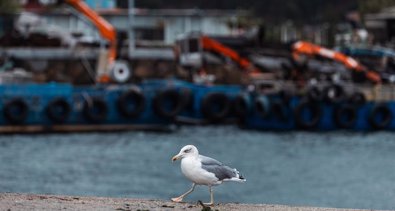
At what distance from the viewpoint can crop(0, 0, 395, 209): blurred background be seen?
43.7 metres

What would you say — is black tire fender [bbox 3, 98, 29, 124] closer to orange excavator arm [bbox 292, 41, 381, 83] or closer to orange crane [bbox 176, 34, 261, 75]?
orange crane [bbox 176, 34, 261, 75]

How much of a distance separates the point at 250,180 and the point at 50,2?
33643 mm

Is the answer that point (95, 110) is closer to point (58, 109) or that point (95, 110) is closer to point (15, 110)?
point (58, 109)

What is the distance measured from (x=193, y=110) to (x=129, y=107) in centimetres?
376

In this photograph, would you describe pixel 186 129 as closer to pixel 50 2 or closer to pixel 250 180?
pixel 50 2

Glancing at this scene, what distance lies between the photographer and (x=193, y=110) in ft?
220

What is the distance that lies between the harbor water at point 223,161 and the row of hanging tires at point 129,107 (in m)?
0.85

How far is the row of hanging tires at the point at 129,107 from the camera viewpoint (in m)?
61.3

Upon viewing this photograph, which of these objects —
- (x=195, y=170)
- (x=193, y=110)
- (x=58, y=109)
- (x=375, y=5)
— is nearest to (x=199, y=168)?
(x=195, y=170)

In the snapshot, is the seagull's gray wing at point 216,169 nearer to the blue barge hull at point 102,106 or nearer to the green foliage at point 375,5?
the blue barge hull at point 102,106

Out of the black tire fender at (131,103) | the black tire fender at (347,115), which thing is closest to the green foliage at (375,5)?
the black tire fender at (347,115)

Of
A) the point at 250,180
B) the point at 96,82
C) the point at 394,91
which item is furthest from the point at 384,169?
the point at 96,82

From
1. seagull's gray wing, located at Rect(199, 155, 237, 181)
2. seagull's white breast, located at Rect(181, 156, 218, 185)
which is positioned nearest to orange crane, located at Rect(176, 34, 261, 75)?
seagull's gray wing, located at Rect(199, 155, 237, 181)

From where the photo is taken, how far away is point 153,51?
80.2 metres
